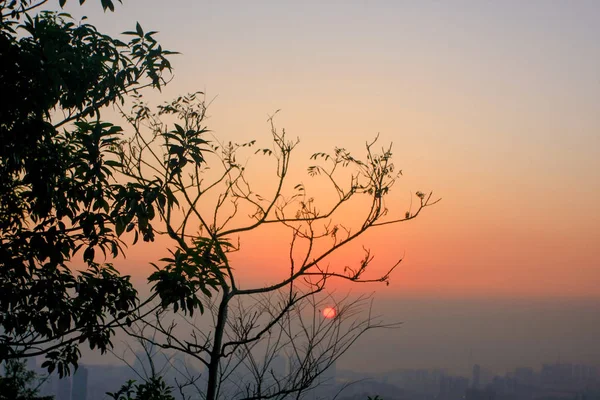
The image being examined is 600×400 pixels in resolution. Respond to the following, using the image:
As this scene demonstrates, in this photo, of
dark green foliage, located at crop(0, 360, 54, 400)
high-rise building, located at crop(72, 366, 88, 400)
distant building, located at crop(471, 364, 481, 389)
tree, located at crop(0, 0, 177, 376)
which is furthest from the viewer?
distant building, located at crop(471, 364, 481, 389)

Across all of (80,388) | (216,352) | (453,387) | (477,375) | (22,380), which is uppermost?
(477,375)

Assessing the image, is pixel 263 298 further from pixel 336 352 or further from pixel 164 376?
pixel 164 376

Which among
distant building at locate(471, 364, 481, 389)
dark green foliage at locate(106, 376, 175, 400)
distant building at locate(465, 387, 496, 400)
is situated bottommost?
dark green foliage at locate(106, 376, 175, 400)

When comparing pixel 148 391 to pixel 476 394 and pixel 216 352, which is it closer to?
pixel 216 352

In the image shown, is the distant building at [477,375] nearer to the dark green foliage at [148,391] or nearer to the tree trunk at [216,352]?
the dark green foliage at [148,391]

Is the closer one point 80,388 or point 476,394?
point 80,388

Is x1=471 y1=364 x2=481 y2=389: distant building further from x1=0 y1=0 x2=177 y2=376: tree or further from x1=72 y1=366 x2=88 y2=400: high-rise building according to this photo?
x1=0 y1=0 x2=177 y2=376: tree

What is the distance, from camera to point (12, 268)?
5.21 metres

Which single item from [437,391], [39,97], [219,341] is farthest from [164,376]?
[437,391]

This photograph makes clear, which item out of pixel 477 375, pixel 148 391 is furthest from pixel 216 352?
Answer: pixel 477 375

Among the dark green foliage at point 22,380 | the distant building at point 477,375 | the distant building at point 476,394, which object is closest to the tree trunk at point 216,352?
the dark green foliage at point 22,380

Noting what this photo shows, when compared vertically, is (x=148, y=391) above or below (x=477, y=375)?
below

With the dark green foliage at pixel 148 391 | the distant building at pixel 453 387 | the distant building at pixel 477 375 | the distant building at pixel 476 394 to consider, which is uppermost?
the distant building at pixel 477 375

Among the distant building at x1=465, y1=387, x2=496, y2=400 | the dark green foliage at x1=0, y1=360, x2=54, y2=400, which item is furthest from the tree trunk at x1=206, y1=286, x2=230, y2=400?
the distant building at x1=465, y1=387, x2=496, y2=400
